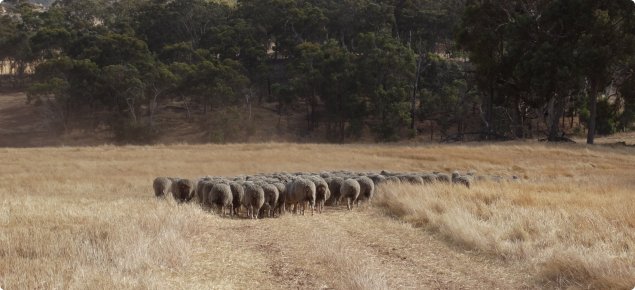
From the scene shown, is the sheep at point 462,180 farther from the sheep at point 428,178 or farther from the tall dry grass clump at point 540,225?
the tall dry grass clump at point 540,225

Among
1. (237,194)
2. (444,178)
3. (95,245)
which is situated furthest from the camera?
(444,178)

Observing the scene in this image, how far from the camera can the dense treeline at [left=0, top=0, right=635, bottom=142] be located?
32.8 meters

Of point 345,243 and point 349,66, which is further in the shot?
point 349,66

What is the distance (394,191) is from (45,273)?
29.5 feet

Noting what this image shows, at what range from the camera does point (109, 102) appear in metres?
50.6

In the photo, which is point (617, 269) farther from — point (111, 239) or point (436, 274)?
point (111, 239)

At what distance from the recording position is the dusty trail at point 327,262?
6766 mm

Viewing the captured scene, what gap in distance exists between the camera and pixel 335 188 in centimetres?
1338

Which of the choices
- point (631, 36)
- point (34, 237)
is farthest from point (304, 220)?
point (631, 36)

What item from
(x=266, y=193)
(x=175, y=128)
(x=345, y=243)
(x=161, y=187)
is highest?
(x=266, y=193)

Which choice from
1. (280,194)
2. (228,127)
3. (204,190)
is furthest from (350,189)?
(228,127)

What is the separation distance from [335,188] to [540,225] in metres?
5.83

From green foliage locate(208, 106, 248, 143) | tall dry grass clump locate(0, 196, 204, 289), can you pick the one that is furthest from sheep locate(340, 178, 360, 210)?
green foliage locate(208, 106, 248, 143)

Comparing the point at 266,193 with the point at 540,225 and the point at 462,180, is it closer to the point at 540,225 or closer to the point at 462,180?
the point at 540,225
